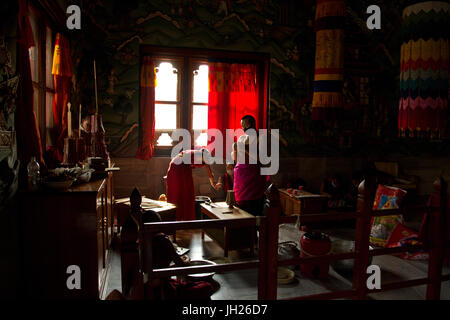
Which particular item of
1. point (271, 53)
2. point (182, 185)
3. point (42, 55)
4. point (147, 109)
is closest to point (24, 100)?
point (42, 55)

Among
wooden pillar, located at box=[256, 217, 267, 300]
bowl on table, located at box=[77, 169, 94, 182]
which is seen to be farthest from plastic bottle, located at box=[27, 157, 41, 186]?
wooden pillar, located at box=[256, 217, 267, 300]

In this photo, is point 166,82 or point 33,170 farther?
point 166,82

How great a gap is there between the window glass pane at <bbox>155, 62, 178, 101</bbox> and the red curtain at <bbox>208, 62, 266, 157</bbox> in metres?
0.58

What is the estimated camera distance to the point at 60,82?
12.8 feet

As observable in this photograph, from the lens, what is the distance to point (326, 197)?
568cm

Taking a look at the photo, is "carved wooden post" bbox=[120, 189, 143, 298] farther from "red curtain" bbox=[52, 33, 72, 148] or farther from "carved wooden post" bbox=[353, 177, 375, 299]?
"red curtain" bbox=[52, 33, 72, 148]

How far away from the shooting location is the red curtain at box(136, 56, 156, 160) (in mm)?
5730

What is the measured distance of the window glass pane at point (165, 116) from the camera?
19.6 ft

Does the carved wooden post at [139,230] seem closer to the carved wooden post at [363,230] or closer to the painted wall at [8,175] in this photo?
the painted wall at [8,175]

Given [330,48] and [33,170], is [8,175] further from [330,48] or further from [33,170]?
[330,48]

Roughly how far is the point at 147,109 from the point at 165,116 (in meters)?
0.36

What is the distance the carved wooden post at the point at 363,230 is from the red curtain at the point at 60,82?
292 cm

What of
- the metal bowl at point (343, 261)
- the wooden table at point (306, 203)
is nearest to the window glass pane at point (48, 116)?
the metal bowl at point (343, 261)

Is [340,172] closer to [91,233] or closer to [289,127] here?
[289,127]
